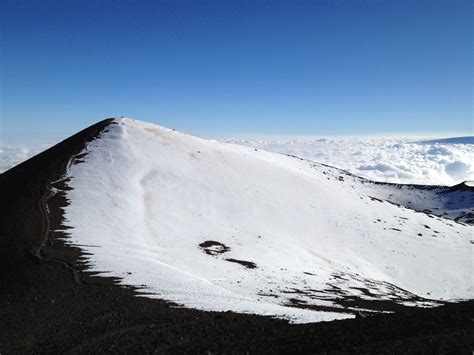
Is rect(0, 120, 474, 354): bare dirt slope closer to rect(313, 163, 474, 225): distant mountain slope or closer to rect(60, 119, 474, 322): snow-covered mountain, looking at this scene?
rect(60, 119, 474, 322): snow-covered mountain

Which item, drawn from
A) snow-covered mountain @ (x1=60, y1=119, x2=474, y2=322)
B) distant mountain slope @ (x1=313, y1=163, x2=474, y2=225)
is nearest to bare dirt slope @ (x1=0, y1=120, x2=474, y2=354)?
snow-covered mountain @ (x1=60, y1=119, x2=474, y2=322)

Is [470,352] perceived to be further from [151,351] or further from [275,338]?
[151,351]

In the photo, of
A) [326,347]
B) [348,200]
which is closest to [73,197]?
[326,347]

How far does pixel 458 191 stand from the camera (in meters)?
128

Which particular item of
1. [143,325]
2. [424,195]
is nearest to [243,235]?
[143,325]

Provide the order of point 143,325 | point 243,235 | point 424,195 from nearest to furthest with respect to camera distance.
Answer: point 143,325 < point 243,235 < point 424,195

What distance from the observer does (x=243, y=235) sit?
4756 cm

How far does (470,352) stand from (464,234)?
231 ft

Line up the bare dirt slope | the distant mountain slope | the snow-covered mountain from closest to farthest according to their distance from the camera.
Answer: the bare dirt slope, the snow-covered mountain, the distant mountain slope

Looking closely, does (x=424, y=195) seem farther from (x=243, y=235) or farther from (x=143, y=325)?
(x=143, y=325)

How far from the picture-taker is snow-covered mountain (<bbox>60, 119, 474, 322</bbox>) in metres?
25.9

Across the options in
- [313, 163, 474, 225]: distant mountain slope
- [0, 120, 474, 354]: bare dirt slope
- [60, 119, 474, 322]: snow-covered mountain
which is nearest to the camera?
[0, 120, 474, 354]: bare dirt slope

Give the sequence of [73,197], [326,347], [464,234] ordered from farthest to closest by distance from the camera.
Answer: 1. [464,234]
2. [73,197]
3. [326,347]

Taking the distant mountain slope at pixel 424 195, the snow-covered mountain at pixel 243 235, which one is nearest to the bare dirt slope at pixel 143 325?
the snow-covered mountain at pixel 243 235
